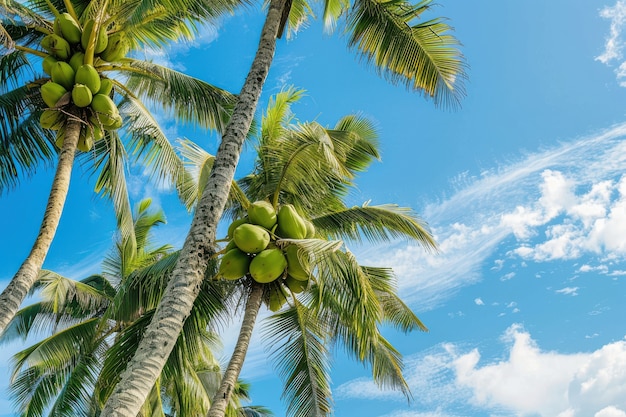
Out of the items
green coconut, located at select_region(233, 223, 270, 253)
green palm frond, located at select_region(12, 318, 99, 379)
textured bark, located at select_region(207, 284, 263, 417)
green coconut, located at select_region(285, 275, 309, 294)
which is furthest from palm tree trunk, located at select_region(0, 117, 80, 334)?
green palm frond, located at select_region(12, 318, 99, 379)

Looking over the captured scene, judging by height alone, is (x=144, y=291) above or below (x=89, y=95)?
below

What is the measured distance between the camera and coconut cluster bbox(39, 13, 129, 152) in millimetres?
7645

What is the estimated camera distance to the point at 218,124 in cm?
972

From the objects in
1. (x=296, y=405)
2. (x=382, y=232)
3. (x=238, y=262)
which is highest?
(x=382, y=232)

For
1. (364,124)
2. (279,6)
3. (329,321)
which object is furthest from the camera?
(364,124)

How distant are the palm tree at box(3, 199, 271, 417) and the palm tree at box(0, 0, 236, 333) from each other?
1.29 metres

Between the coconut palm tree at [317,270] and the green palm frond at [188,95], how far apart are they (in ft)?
2.44

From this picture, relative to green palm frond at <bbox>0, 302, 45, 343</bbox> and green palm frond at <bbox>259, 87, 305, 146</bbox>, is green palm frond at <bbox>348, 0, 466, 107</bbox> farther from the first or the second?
green palm frond at <bbox>0, 302, 45, 343</bbox>

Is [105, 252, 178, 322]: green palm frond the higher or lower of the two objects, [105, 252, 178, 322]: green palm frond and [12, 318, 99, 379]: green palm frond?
the lower

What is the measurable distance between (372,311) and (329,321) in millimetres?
2217

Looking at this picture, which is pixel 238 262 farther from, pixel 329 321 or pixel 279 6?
pixel 279 6

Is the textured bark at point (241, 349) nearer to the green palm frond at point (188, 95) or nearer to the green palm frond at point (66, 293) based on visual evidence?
the green palm frond at point (188, 95)

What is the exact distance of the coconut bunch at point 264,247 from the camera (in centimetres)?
621

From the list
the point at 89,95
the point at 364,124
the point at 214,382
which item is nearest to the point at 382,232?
the point at 364,124
